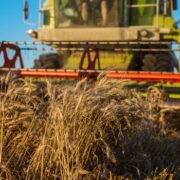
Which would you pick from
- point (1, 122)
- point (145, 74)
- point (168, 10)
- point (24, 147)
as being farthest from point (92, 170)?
point (168, 10)

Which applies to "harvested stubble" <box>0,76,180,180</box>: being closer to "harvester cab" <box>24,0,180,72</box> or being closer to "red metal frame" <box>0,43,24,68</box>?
"red metal frame" <box>0,43,24,68</box>

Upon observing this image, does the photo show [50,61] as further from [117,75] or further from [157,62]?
[117,75]

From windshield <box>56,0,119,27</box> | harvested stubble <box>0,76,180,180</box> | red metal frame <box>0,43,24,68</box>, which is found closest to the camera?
harvested stubble <box>0,76,180,180</box>

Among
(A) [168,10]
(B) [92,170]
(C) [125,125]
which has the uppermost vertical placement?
(A) [168,10]

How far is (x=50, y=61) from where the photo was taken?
9.14m

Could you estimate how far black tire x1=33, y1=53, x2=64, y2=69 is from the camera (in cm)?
909

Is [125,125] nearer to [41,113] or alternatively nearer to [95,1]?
[41,113]

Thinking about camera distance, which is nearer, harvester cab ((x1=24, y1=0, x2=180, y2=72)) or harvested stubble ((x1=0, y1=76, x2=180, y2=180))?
harvested stubble ((x1=0, y1=76, x2=180, y2=180))

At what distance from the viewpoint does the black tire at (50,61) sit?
9.09 m

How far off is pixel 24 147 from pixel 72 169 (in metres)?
0.31

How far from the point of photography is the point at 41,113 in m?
2.81

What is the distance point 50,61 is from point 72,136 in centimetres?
655

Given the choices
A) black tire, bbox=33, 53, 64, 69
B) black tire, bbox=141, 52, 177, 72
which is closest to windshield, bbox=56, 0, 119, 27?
black tire, bbox=141, 52, 177, 72

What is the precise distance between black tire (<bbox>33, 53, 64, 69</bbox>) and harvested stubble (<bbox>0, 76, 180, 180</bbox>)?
5711 millimetres
